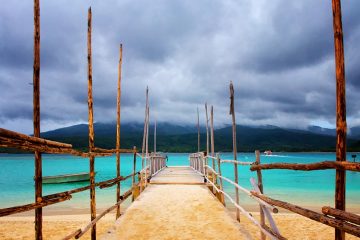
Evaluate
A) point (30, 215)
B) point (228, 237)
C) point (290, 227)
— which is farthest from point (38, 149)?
point (30, 215)

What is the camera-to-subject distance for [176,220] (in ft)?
24.0

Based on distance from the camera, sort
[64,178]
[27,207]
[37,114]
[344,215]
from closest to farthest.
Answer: [344,215] < [27,207] < [37,114] < [64,178]

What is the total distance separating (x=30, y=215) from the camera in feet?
53.2

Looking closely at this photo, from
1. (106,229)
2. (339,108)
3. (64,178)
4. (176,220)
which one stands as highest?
(339,108)

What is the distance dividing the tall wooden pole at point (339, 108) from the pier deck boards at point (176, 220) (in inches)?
122

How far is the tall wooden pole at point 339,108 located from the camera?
117 inches

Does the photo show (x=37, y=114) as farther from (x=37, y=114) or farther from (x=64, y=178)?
(x=64, y=178)

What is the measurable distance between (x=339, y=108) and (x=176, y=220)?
5143 millimetres

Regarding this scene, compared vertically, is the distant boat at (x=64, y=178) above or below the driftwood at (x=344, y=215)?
below

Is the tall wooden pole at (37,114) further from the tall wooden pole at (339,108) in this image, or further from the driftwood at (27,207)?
the tall wooden pole at (339,108)

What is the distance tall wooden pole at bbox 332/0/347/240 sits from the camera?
9.79 feet

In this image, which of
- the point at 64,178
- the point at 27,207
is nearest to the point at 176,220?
the point at 27,207

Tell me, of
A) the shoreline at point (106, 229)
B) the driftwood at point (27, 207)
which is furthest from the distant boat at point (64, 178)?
the driftwood at point (27, 207)

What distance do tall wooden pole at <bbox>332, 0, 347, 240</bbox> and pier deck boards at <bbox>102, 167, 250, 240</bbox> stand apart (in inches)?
122
